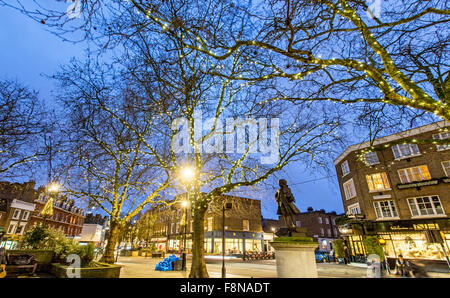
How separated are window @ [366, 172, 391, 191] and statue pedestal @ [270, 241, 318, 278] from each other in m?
20.9

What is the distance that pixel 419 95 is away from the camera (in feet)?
14.9

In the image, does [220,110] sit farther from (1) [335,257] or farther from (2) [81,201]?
(1) [335,257]

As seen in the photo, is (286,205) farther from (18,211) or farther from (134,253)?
(18,211)

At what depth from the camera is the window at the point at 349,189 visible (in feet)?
77.3

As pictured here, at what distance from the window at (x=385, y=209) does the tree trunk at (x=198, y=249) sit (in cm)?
2102

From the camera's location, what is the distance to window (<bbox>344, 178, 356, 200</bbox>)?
2357cm

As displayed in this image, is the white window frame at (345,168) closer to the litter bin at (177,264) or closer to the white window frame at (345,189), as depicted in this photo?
the white window frame at (345,189)

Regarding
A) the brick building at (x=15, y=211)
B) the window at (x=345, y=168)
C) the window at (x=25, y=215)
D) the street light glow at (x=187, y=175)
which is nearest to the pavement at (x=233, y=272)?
the street light glow at (x=187, y=175)

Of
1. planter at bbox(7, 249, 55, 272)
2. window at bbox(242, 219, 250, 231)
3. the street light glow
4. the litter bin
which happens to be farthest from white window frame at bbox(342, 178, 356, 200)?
planter at bbox(7, 249, 55, 272)

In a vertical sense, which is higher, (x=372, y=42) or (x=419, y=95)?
(x=372, y=42)

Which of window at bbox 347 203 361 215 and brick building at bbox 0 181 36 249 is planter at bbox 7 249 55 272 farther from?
window at bbox 347 203 361 215

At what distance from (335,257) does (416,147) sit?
16380 mm

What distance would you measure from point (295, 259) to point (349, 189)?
76.7 feet

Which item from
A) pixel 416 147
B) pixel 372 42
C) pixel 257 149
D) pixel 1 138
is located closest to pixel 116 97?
pixel 1 138
